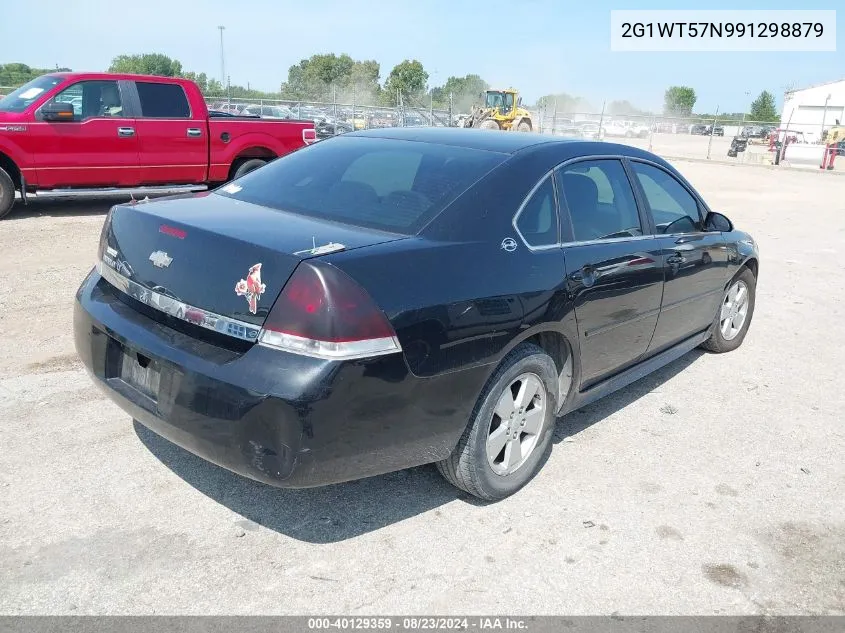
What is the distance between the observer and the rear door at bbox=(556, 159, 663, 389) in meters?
3.49

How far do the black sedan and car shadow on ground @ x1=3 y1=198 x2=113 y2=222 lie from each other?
7509mm

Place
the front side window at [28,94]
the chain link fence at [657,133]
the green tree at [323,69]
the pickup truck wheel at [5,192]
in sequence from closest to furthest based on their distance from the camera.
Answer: the pickup truck wheel at [5,192], the front side window at [28,94], the chain link fence at [657,133], the green tree at [323,69]

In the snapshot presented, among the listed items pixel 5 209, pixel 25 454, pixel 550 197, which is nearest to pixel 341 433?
pixel 550 197

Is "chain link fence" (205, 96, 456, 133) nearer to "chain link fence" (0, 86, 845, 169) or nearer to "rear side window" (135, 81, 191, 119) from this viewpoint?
"chain link fence" (0, 86, 845, 169)

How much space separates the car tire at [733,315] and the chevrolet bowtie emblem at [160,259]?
3.85 metres

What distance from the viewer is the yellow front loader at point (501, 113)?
3209cm

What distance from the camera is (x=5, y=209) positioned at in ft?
30.1

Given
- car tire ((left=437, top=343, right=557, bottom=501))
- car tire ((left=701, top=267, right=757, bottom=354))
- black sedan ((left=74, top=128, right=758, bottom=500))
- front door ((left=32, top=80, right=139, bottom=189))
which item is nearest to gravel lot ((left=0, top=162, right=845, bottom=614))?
car tire ((left=437, top=343, right=557, bottom=501))

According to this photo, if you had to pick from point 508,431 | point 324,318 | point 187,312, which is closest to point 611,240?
point 508,431

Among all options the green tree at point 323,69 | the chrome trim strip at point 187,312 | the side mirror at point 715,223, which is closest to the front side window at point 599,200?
the side mirror at point 715,223

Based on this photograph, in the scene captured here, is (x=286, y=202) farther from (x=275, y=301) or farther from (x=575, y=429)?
(x=575, y=429)

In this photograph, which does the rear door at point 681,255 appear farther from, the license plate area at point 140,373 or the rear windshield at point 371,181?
the license plate area at point 140,373

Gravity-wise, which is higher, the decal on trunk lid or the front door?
the front door

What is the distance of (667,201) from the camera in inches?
175
